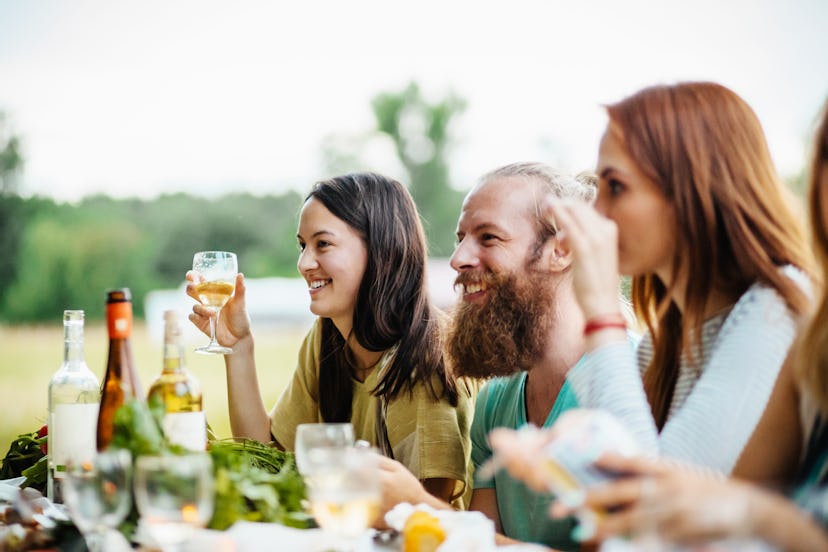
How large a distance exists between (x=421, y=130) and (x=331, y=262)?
726 inches

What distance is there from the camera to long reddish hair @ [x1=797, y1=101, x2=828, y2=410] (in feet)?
3.72

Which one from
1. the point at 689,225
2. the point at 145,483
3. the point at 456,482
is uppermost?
the point at 689,225

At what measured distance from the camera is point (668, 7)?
562 inches

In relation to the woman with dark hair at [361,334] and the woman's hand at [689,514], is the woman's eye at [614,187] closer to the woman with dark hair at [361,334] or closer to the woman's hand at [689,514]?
the woman's hand at [689,514]

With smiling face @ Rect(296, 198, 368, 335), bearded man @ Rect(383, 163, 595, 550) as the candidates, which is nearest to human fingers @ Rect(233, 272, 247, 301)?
smiling face @ Rect(296, 198, 368, 335)

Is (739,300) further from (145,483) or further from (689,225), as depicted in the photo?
(145,483)

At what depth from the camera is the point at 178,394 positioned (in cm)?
150

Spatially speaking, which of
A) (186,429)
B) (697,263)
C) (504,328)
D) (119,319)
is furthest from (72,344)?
(697,263)

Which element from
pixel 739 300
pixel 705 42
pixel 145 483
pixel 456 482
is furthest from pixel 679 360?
pixel 705 42

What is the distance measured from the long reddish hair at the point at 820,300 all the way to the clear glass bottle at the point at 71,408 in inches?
53.0

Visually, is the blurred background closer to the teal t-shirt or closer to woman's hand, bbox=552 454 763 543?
the teal t-shirt

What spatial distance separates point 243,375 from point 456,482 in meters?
0.80

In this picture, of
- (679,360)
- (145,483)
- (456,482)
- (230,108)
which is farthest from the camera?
(230,108)

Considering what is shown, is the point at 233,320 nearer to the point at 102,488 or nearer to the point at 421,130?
the point at 102,488
